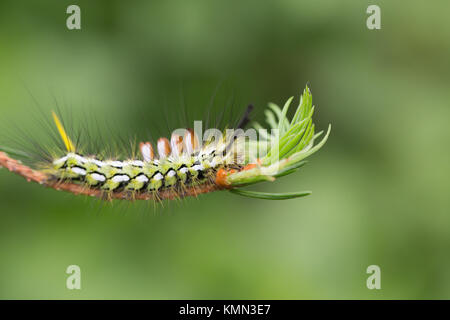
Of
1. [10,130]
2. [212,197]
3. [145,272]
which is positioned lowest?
[145,272]

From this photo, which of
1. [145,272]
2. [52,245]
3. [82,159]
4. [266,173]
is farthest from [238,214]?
[266,173]

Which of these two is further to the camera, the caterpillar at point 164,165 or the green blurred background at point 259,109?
the green blurred background at point 259,109

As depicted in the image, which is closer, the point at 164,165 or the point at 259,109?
the point at 164,165

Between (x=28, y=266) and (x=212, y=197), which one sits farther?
(x=212, y=197)

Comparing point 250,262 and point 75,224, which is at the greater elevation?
point 75,224

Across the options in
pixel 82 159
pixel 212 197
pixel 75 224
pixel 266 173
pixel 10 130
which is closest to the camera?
pixel 266 173

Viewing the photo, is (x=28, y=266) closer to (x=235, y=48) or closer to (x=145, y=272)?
(x=145, y=272)

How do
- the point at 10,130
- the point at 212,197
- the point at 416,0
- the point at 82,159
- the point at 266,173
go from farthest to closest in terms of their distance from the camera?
the point at 416,0 → the point at 212,197 → the point at 10,130 → the point at 82,159 → the point at 266,173

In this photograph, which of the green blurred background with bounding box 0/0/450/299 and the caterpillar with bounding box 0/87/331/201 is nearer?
the caterpillar with bounding box 0/87/331/201
